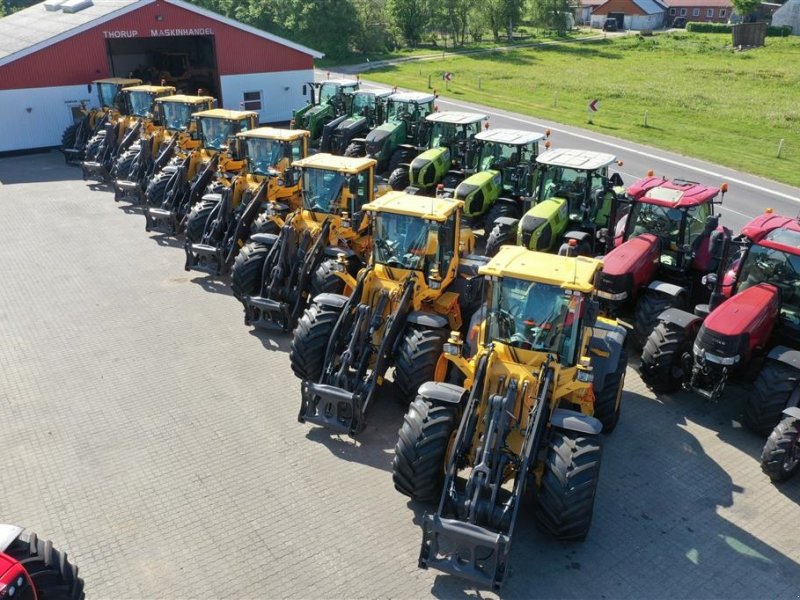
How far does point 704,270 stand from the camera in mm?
11977

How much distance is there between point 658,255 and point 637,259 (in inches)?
29.6

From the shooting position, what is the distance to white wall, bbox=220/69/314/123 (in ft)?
100

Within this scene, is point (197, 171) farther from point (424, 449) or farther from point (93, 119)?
point (424, 449)

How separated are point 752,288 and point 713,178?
602 inches

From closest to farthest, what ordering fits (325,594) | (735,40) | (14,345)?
(325,594) → (14,345) → (735,40)

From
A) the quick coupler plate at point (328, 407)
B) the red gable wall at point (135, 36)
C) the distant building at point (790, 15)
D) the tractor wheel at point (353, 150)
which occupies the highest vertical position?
the distant building at point (790, 15)

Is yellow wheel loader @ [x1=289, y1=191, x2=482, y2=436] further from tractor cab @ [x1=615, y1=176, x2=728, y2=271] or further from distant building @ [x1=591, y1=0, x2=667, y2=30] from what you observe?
distant building @ [x1=591, y1=0, x2=667, y2=30]

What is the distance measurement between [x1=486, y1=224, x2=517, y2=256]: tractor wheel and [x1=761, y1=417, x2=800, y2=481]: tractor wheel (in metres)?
7.41

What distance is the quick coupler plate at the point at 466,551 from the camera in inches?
259

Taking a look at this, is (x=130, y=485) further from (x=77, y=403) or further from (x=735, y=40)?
(x=735, y=40)

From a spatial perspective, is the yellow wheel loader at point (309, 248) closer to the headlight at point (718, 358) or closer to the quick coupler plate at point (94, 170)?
the headlight at point (718, 358)

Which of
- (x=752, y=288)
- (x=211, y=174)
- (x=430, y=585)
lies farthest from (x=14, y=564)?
(x=211, y=174)

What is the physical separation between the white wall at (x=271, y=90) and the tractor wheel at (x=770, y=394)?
1031 inches

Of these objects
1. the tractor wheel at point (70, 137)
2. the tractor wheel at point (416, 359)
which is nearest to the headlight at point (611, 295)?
the tractor wheel at point (416, 359)
